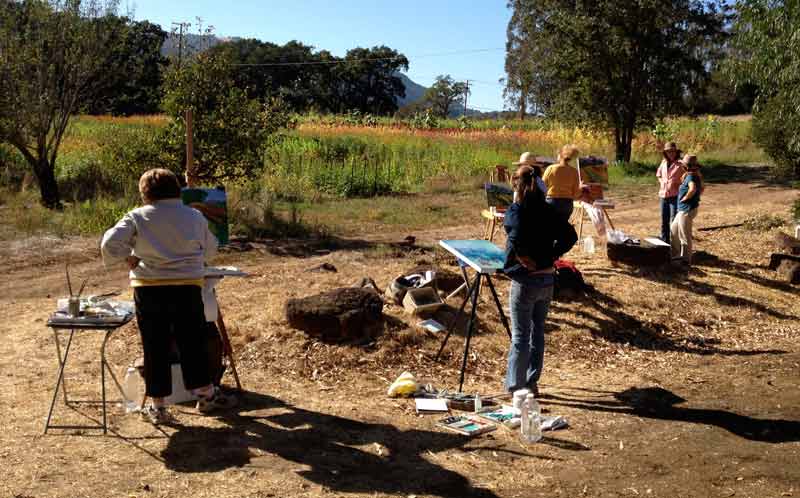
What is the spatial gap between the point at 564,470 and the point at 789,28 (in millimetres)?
9766

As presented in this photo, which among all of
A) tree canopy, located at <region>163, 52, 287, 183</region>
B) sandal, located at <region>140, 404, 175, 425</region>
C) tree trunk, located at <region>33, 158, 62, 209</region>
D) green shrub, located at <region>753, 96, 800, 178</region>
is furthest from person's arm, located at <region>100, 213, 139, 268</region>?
green shrub, located at <region>753, 96, 800, 178</region>

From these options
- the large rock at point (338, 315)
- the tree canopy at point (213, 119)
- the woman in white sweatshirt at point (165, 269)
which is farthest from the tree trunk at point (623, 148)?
the woman in white sweatshirt at point (165, 269)

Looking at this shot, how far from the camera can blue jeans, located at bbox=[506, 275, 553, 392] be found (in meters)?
6.22

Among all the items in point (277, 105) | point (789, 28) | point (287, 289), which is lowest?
point (287, 289)

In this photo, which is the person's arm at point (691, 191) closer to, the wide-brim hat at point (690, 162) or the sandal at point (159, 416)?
the wide-brim hat at point (690, 162)

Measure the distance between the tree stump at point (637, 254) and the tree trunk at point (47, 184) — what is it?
35.1 feet

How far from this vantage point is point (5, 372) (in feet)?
23.0

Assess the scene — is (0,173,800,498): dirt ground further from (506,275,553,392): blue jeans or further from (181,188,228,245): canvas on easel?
(181,188,228,245): canvas on easel

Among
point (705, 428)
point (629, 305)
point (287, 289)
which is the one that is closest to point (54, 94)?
point (287, 289)

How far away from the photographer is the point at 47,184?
50.8 ft

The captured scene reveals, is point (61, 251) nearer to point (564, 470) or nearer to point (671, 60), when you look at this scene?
point (564, 470)

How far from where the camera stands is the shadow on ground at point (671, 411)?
6180 millimetres

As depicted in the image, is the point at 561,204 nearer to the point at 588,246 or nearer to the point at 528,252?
the point at 588,246

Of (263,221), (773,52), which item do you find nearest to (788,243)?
(773,52)
